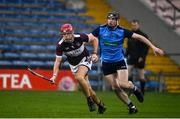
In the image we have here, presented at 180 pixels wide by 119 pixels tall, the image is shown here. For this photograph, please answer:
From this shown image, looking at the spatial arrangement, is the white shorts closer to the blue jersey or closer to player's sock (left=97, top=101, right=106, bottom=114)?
the blue jersey

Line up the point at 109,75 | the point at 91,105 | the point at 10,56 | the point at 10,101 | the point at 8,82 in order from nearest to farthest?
the point at 91,105 → the point at 109,75 → the point at 10,101 → the point at 8,82 → the point at 10,56

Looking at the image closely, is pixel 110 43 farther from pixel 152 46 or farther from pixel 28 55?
pixel 28 55

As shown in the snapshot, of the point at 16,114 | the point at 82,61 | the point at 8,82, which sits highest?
the point at 82,61

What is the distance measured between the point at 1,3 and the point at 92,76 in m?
6.43

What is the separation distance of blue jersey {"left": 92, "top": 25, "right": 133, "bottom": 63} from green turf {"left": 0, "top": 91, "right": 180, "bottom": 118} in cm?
133

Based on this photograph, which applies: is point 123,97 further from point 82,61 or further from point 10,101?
point 10,101

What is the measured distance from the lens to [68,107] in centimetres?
1861

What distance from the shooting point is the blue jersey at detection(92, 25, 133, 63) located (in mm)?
16328

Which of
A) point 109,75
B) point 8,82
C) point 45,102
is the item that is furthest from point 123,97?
point 8,82

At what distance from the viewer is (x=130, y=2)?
32.7 metres

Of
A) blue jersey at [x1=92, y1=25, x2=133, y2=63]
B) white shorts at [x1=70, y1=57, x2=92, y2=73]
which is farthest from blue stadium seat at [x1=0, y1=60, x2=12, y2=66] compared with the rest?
white shorts at [x1=70, y1=57, x2=92, y2=73]

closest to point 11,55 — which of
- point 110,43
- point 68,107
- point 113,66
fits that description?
point 68,107

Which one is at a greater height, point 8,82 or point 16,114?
point 16,114

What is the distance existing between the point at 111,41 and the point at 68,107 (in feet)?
9.32
